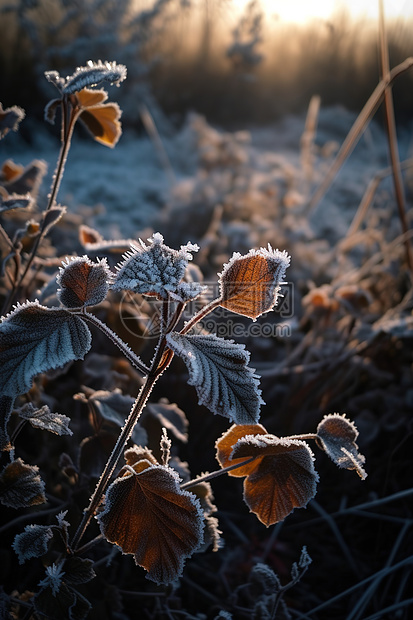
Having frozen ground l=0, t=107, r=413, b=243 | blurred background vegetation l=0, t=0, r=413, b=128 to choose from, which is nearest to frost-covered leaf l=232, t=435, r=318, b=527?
A: frozen ground l=0, t=107, r=413, b=243

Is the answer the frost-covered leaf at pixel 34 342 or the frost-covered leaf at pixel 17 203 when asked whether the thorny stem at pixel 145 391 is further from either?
the frost-covered leaf at pixel 17 203

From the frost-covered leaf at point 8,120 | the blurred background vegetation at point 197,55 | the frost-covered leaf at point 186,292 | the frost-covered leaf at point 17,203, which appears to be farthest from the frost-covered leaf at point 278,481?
the blurred background vegetation at point 197,55

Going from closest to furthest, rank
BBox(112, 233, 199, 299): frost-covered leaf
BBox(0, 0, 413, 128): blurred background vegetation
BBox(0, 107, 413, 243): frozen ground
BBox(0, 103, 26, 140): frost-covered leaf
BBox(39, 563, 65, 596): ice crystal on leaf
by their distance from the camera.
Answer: BBox(112, 233, 199, 299): frost-covered leaf, BBox(39, 563, 65, 596): ice crystal on leaf, BBox(0, 103, 26, 140): frost-covered leaf, BBox(0, 107, 413, 243): frozen ground, BBox(0, 0, 413, 128): blurred background vegetation

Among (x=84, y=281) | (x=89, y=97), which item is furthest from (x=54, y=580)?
(x=89, y=97)

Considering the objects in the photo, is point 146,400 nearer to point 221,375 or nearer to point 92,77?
point 221,375

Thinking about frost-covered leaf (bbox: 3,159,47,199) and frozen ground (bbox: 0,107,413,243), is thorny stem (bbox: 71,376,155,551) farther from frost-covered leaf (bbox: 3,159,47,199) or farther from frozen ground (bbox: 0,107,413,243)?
frozen ground (bbox: 0,107,413,243)

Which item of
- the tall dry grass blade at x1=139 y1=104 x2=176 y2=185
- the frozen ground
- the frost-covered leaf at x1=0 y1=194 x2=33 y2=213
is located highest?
the frozen ground

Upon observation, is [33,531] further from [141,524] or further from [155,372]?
[155,372]
